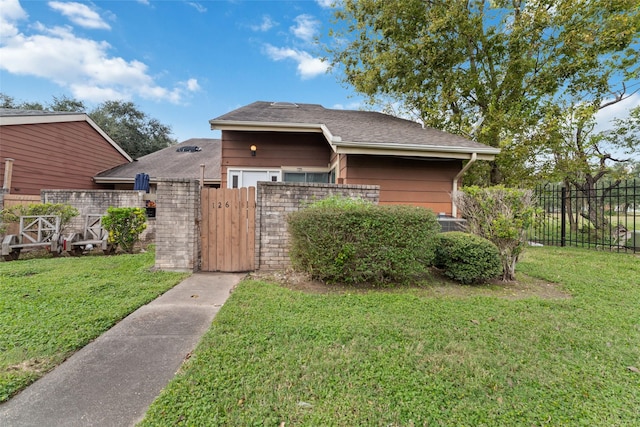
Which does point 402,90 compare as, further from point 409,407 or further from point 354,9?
point 409,407

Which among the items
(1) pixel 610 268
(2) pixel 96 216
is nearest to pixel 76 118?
(2) pixel 96 216

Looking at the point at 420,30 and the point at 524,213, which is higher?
the point at 420,30

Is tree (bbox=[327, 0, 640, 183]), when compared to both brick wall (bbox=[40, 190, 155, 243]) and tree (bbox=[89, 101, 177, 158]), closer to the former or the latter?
brick wall (bbox=[40, 190, 155, 243])

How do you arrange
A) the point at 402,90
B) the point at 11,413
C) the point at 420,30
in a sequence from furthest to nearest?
the point at 402,90 < the point at 420,30 < the point at 11,413

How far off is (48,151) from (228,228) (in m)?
12.3

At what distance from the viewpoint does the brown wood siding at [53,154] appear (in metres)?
10.5

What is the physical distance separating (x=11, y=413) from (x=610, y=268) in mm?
9374

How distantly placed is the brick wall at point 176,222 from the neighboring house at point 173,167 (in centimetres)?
740

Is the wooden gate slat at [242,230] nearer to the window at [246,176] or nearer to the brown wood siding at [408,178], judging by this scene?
the brown wood siding at [408,178]

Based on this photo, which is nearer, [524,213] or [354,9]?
[524,213]

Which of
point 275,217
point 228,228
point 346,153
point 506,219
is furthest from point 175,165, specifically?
point 506,219

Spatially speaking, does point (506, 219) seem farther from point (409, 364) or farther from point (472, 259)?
point (409, 364)

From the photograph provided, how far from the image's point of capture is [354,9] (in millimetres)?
11312

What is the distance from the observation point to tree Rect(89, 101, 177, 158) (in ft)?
75.6
